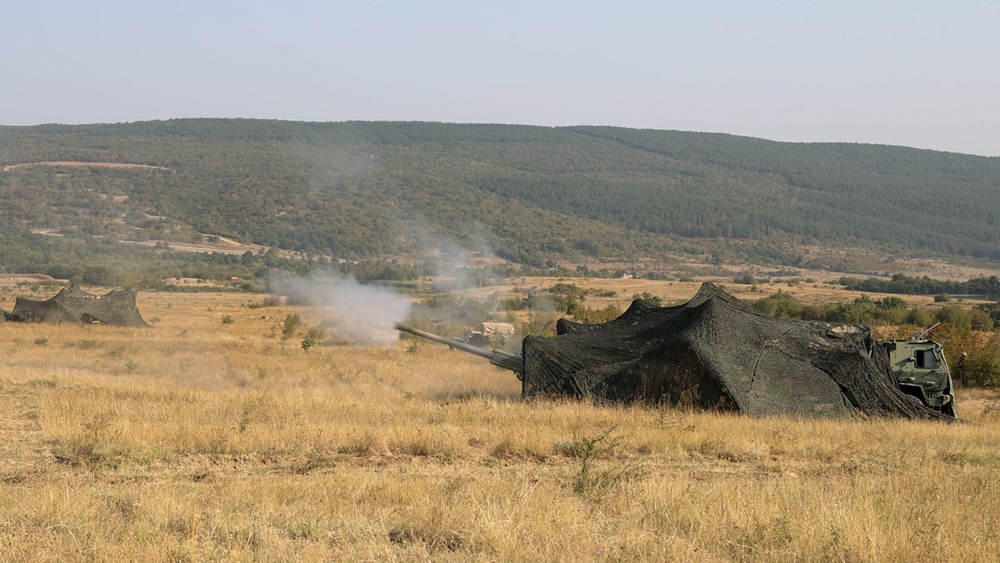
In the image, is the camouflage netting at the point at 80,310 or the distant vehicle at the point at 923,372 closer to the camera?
the distant vehicle at the point at 923,372

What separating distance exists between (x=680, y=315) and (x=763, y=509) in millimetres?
8974

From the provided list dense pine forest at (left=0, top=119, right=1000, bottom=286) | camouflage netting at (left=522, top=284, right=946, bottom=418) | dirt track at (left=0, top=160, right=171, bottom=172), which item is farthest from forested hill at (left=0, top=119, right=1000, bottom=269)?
camouflage netting at (left=522, top=284, right=946, bottom=418)

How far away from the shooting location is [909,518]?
7.96 m

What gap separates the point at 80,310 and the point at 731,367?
22847 millimetres

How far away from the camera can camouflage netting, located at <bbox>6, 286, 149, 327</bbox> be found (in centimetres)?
3070

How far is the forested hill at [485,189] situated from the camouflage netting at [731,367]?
57286mm

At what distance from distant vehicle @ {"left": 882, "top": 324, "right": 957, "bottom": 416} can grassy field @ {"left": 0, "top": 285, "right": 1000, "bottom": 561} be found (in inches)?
27.1

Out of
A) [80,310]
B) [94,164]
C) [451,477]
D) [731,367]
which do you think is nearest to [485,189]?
[94,164]

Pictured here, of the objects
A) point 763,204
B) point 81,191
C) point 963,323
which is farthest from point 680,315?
point 763,204

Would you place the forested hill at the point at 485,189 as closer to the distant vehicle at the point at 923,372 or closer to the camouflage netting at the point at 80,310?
the camouflage netting at the point at 80,310

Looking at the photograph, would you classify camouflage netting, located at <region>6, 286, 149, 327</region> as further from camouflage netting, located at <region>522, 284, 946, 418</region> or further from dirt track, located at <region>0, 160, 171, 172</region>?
dirt track, located at <region>0, 160, 171, 172</region>

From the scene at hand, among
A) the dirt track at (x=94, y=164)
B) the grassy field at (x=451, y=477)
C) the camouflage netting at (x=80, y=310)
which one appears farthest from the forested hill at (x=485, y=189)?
the grassy field at (x=451, y=477)

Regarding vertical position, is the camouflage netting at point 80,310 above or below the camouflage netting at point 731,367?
below

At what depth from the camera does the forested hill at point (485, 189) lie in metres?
86.6
